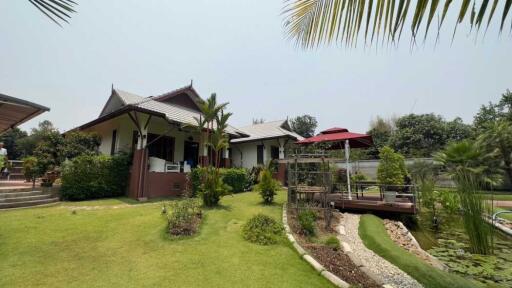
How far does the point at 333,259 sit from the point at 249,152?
14330 mm

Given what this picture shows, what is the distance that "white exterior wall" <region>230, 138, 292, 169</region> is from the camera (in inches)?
721

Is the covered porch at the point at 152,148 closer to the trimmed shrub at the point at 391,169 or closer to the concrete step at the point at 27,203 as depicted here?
the concrete step at the point at 27,203

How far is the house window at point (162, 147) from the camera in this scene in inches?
528

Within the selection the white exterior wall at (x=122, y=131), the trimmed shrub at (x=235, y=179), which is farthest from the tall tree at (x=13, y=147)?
the trimmed shrub at (x=235, y=179)

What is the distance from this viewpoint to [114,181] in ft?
35.4

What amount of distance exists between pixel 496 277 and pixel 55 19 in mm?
7492

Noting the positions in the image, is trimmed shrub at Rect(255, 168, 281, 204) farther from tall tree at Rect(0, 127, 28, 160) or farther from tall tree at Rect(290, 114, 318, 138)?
tall tree at Rect(0, 127, 28, 160)

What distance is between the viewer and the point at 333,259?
193 inches

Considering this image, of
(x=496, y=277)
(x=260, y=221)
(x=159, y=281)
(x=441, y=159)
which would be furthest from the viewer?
(x=441, y=159)

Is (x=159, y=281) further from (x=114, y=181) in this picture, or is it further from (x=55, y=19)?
(x=114, y=181)

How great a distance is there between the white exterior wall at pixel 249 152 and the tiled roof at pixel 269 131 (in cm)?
47

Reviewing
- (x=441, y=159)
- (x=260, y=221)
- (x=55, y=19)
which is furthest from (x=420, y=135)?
(x=55, y=19)

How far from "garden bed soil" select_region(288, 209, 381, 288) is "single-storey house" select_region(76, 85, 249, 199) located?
458 cm

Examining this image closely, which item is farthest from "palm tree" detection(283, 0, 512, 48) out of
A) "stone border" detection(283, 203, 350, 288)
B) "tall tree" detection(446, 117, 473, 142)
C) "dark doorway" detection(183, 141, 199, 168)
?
"tall tree" detection(446, 117, 473, 142)
